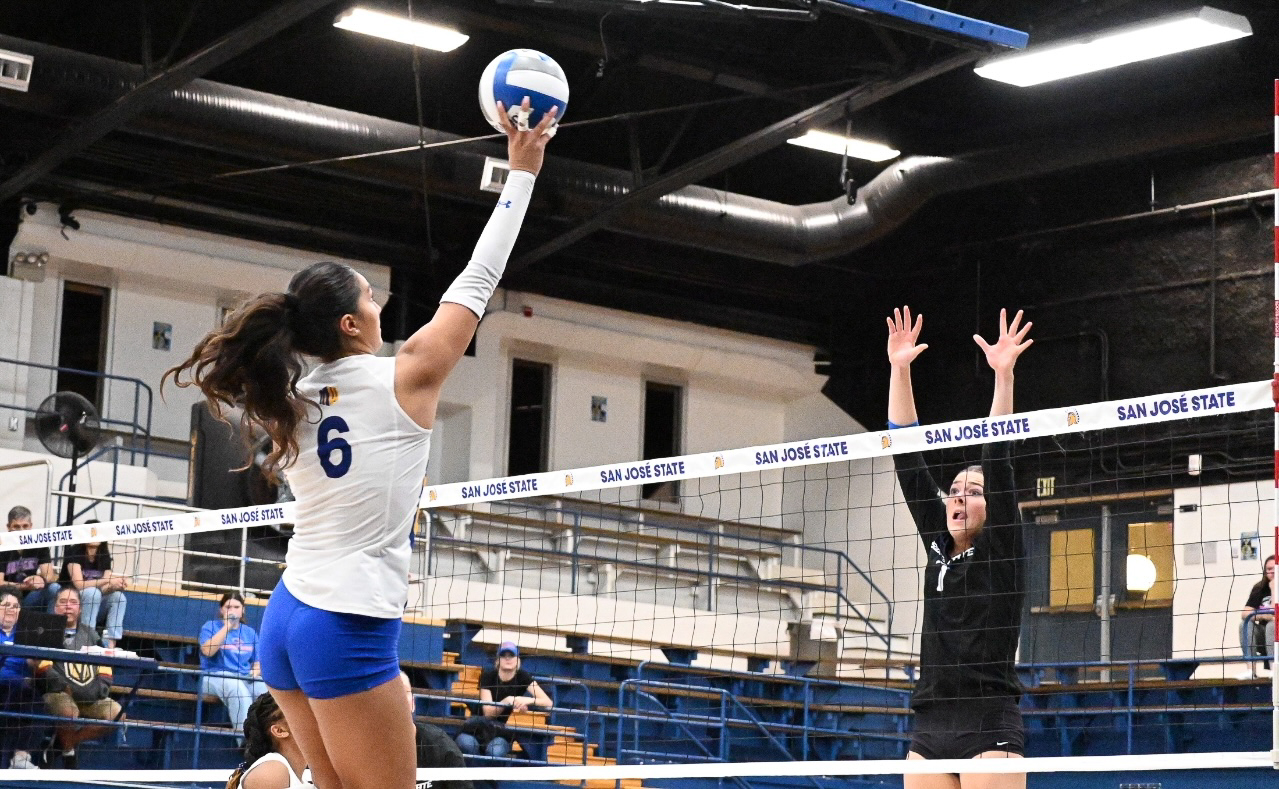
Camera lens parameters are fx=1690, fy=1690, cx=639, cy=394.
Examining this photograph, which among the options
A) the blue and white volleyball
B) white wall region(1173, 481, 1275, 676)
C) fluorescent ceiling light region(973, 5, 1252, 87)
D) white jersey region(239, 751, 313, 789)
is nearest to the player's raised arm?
the blue and white volleyball

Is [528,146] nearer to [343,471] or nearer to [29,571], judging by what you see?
[343,471]

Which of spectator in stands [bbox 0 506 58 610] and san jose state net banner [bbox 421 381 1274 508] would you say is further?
spectator in stands [bbox 0 506 58 610]

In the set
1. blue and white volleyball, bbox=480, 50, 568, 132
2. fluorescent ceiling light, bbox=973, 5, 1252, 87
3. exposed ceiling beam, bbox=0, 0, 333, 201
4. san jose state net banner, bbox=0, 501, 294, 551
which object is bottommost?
san jose state net banner, bbox=0, 501, 294, 551

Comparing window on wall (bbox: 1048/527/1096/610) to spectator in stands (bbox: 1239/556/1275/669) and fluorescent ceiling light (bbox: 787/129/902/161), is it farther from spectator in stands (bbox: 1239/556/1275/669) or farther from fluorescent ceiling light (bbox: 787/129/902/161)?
fluorescent ceiling light (bbox: 787/129/902/161)

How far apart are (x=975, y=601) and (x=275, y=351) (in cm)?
318

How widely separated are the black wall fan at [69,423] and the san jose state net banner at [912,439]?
850 centimetres

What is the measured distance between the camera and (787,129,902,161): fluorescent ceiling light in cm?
1730

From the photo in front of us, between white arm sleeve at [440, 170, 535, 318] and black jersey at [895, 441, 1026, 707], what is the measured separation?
2.57m

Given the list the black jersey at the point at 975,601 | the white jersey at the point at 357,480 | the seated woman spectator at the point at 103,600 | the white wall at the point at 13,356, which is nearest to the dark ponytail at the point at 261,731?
the black jersey at the point at 975,601

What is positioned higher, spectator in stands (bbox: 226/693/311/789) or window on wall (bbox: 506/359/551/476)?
window on wall (bbox: 506/359/551/476)

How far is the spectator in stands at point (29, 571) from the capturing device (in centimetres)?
1250

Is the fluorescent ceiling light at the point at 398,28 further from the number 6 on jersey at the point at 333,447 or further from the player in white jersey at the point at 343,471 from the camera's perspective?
the number 6 on jersey at the point at 333,447

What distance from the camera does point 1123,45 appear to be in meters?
14.1

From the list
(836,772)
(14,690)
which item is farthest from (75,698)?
(836,772)
